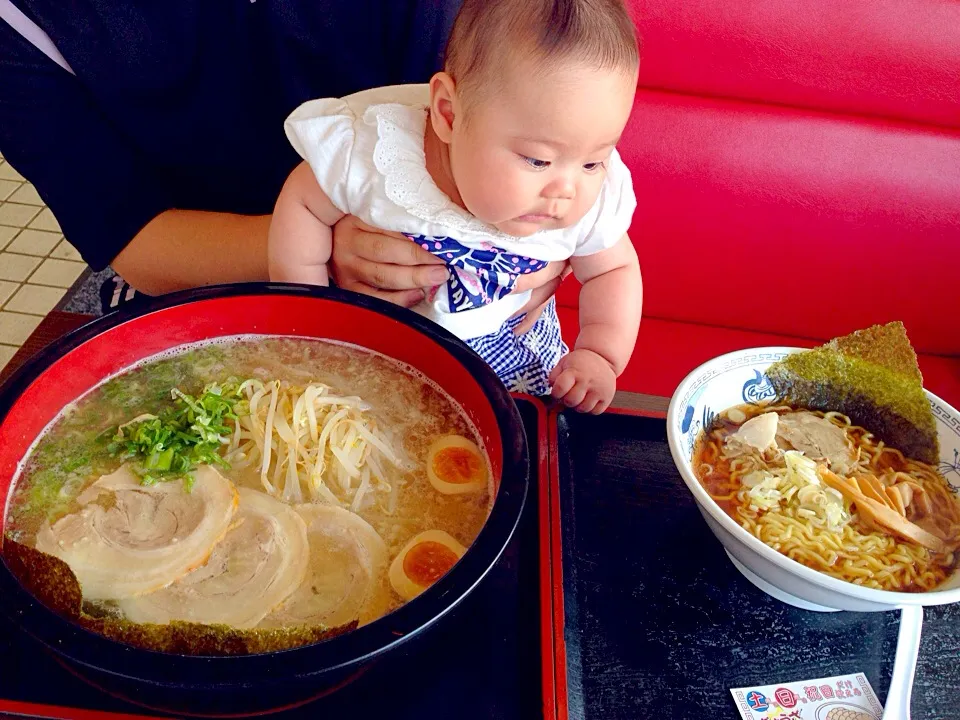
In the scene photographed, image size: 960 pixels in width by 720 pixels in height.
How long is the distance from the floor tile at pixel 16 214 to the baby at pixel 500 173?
261cm

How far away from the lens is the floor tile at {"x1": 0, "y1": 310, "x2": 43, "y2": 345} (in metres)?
2.61

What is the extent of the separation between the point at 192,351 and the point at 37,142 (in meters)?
0.52

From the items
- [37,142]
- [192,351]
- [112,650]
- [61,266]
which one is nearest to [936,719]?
[112,650]

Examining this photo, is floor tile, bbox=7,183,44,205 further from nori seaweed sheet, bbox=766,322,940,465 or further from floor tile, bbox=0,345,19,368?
nori seaweed sheet, bbox=766,322,940,465

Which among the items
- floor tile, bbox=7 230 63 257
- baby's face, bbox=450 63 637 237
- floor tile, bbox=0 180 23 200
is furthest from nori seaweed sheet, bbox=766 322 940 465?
floor tile, bbox=0 180 23 200

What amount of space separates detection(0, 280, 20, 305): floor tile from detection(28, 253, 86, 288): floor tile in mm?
67

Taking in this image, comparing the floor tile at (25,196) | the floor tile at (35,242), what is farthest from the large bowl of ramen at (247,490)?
the floor tile at (25,196)

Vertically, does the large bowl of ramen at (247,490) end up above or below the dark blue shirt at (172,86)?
below

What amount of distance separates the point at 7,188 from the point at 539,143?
3.32m

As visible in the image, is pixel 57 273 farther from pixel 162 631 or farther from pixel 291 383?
pixel 162 631

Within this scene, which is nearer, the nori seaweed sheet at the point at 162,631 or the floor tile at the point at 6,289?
the nori seaweed sheet at the point at 162,631

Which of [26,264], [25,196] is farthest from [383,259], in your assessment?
[25,196]

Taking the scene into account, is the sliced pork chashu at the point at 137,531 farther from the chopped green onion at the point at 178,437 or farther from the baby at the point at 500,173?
the baby at the point at 500,173

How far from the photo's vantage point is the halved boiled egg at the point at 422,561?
770 mm
